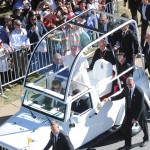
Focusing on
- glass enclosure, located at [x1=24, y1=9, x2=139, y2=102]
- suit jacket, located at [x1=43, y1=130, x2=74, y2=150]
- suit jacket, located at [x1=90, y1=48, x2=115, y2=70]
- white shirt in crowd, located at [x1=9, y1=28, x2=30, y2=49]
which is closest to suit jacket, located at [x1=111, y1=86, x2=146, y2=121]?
glass enclosure, located at [x1=24, y1=9, x2=139, y2=102]

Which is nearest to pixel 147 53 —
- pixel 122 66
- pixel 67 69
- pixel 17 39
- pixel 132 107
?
pixel 122 66

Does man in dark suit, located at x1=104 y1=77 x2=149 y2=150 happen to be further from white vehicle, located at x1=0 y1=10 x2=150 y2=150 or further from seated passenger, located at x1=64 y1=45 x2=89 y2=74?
seated passenger, located at x1=64 y1=45 x2=89 y2=74

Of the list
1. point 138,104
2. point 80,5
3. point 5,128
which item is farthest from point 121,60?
point 80,5

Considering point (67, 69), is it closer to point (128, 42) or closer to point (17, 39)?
point (128, 42)

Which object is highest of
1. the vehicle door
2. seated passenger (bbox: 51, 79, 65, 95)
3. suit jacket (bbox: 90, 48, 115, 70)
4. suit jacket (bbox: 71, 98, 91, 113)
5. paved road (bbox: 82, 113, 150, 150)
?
suit jacket (bbox: 90, 48, 115, 70)

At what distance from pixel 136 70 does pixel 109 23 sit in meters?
2.10

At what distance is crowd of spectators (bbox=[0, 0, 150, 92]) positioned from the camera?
11.9 metres

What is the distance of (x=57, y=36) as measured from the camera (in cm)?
1258

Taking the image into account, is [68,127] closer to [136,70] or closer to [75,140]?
[75,140]

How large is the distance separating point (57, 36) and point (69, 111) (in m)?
3.42

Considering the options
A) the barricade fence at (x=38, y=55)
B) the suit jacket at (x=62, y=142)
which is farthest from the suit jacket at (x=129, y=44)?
the suit jacket at (x=62, y=142)

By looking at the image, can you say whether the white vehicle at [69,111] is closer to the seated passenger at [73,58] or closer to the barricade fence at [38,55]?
the seated passenger at [73,58]

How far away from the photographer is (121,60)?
10.9 m

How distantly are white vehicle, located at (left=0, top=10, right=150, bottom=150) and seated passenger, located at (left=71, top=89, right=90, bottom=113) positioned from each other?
0.04 metres
